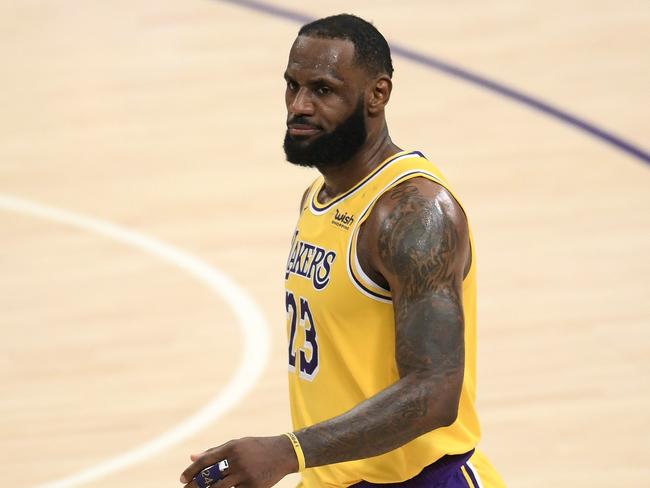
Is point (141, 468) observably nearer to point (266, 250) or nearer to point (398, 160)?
point (266, 250)

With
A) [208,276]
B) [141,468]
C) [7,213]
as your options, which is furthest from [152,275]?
[141,468]

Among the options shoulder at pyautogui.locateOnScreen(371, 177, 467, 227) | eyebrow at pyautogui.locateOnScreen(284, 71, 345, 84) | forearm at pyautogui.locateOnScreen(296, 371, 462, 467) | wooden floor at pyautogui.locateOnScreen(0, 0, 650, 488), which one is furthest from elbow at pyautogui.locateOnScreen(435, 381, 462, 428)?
wooden floor at pyautogui.locateOnScreen(0, 0, 650, 488)

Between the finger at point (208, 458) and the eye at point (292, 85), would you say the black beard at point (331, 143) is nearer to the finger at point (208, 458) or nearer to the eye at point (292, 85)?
the eye at point (292, 85)

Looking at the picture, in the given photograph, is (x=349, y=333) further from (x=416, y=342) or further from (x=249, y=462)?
(x=249, y=462)

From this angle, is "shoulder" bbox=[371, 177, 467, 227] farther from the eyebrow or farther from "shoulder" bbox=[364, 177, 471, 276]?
the eyebrow

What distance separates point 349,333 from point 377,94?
23.5 inches

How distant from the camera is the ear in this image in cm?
355

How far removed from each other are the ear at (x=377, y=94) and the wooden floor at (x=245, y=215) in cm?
283

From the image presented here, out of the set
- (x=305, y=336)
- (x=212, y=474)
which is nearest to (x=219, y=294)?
(x=305, y=336)

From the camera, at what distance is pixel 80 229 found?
27.6ft

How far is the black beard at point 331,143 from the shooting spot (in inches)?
138

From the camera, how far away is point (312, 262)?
3.64 metres

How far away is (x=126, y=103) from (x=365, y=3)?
99.3 inches

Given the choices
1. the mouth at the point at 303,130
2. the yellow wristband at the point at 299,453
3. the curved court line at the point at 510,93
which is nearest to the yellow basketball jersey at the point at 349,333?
the mouth at the point at 303,130
